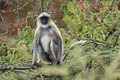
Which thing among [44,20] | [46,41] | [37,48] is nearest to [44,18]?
[44,20]

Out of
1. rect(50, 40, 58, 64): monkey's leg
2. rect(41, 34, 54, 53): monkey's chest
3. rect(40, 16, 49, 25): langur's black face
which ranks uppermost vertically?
rect(40, 16, 49, 25): langur's black face

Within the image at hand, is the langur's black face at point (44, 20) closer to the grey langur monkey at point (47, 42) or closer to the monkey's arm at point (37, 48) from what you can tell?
the grey langur monkey at point (47, 42)

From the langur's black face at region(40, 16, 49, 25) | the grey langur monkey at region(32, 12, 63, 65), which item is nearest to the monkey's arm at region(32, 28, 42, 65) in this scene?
the grey langur monkey at region(32, 12, 63, 65)

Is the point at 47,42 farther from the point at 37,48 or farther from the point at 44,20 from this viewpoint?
the point at 44,20

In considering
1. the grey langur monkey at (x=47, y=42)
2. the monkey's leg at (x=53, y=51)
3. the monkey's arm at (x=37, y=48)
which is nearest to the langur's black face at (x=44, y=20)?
the grey langur monkey at (x=47, y=42)

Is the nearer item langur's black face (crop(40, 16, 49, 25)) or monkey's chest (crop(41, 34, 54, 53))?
monkey's chest (crop(41, 34, 54, 53))

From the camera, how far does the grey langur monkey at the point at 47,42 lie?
532 centimetres

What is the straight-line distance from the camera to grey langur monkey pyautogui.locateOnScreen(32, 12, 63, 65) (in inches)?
210

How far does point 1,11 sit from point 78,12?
17.7 ft

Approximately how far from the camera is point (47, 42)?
533 centimetres

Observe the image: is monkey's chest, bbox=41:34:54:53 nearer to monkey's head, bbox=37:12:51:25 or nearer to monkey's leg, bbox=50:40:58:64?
monkey's leg, bbox=50:40:58:64

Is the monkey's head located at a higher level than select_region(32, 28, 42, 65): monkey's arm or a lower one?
higher

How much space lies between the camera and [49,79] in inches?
128

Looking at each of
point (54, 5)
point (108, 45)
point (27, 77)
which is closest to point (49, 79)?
point (27, 77)
